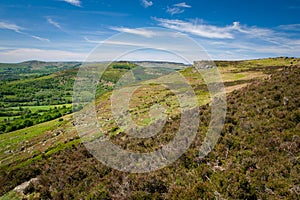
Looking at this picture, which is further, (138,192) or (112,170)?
(112,170)

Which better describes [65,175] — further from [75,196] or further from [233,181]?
[233,181]

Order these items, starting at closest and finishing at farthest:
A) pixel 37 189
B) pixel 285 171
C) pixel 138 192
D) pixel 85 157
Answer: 1. pixel 285 171
2. pixel 138 192
3. pixel 37 189
4. pixel 85 157

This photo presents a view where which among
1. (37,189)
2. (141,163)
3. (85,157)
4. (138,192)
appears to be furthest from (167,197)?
(85,157)

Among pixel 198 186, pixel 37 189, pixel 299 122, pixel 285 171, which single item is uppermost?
pixel 299 122

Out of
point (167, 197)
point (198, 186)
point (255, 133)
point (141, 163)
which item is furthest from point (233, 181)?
point (141, 163)

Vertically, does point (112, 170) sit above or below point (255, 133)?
below

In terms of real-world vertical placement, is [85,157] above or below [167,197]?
below

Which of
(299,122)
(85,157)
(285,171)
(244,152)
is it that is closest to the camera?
(285,171)

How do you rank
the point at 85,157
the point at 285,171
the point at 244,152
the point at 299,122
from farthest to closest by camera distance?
the point at 85,157 < the point at 299,122 < the point at 244,152 < the point at 285,171

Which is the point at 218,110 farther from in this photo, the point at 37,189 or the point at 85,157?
the point at 37,189
